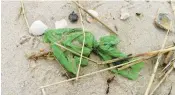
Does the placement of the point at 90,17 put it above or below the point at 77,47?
above

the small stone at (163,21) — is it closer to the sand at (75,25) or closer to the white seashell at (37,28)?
the sand at (75,25)

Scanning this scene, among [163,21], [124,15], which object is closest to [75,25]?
[124,15]

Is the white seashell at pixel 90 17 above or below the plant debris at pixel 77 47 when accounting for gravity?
above

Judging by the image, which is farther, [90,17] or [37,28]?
[90,17]

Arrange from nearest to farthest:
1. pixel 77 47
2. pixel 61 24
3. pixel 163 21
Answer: pixel 77 47 → pixel 61 24 → pixel 163 21

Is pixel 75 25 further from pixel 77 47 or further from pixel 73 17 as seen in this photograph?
pixel 77 47

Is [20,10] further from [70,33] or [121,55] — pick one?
[121,55]

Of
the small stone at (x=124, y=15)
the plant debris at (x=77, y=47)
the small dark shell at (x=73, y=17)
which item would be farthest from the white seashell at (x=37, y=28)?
the small stone at (x=124, y=15)
